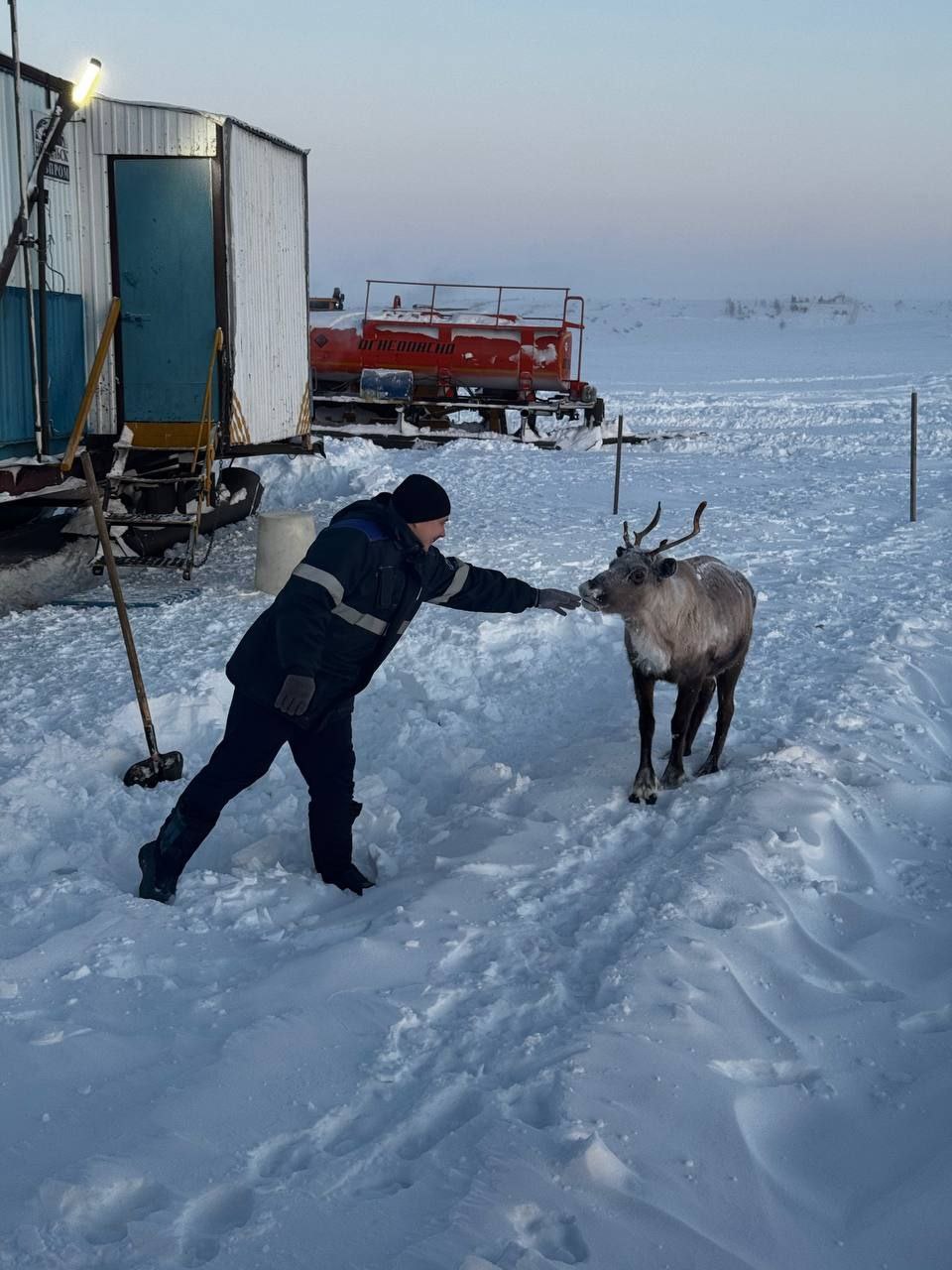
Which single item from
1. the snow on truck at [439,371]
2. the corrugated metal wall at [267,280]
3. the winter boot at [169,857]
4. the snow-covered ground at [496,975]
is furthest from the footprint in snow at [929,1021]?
the snow on truck at [439,371]

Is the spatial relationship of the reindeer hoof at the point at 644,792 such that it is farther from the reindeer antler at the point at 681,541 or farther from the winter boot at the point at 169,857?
the winter boot at the point at 169,857

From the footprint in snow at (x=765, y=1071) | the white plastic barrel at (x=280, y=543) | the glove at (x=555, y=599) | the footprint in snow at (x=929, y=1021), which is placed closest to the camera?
the footprint in snow at (x=765, y=1071)

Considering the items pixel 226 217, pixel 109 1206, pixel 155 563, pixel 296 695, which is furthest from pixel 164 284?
pixel 109 1206

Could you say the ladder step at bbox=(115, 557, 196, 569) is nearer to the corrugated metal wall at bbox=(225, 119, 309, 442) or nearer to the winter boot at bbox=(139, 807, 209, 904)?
the corrugated metal wall at bbox=(225, 119, 309, 442)

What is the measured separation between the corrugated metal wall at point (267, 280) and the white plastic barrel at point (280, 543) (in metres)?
1.71

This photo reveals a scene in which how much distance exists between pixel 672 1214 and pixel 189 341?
871cm

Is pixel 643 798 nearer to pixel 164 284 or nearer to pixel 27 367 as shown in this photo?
pixel 27 367

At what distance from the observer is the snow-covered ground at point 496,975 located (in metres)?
2.69

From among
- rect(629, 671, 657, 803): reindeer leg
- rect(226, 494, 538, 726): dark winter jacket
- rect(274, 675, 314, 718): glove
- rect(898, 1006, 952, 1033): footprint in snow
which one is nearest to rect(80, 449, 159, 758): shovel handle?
rect(226, 494, 538, 726): dark winter jacket

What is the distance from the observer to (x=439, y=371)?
19781 mm

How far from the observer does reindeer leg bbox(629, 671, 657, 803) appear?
5.27 m

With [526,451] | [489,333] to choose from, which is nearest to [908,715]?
[526,451]

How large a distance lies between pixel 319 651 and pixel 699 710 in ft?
7.75

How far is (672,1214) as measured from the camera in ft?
8.66
